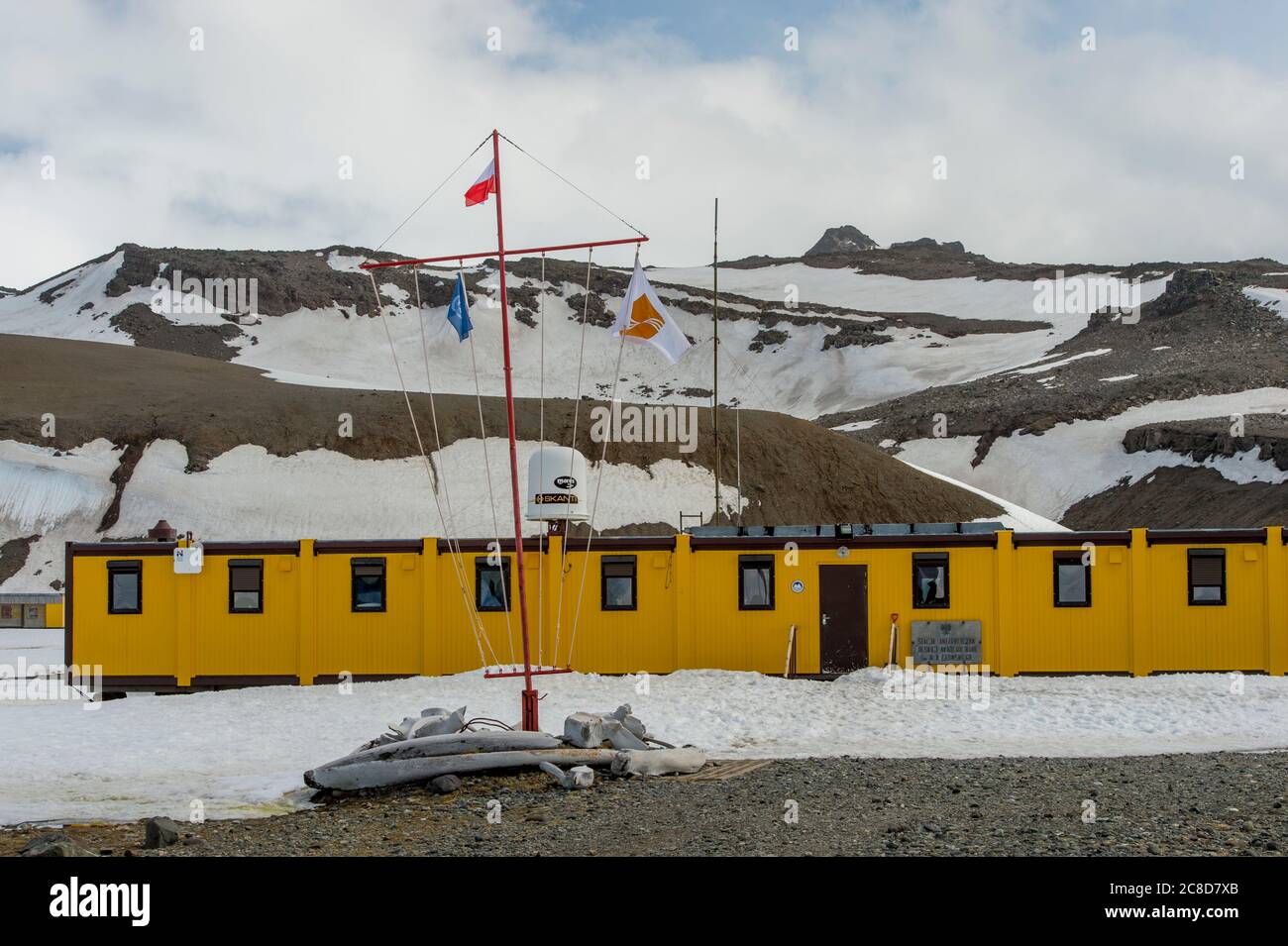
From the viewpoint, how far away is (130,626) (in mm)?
27062

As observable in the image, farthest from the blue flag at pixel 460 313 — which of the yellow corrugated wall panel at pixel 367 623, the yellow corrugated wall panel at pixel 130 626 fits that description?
the yellow corrugated wall panel at pixel 130 626

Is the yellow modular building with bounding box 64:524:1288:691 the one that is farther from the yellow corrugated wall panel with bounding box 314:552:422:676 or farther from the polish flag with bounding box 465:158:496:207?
the polish flag with bounding box 465:158:496:207

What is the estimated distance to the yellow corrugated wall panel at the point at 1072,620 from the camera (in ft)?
85.6

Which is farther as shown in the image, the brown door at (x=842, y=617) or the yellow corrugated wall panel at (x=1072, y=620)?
the brown door at (x=842, y=617)

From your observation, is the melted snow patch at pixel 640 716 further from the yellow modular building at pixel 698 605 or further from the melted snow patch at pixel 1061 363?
the melted snow patch at pixel 1061 363

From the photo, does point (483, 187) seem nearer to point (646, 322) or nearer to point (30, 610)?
point (646, 322)

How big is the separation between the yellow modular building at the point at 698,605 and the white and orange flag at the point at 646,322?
6721 millimetres

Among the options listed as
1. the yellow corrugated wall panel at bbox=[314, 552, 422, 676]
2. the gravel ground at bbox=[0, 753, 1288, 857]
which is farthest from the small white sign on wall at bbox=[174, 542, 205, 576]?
the gravel ground at bbox=[0, 753, 1288, 857]

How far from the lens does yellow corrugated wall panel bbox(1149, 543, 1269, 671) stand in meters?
26.0

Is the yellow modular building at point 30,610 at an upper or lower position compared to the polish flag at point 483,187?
lower

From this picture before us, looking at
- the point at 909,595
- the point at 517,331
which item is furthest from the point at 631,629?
the point at 517,331

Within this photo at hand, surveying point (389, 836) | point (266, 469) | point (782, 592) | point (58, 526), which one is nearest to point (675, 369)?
point (266, 469)

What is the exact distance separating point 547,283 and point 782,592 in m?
123

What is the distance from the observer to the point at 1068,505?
81.9m
